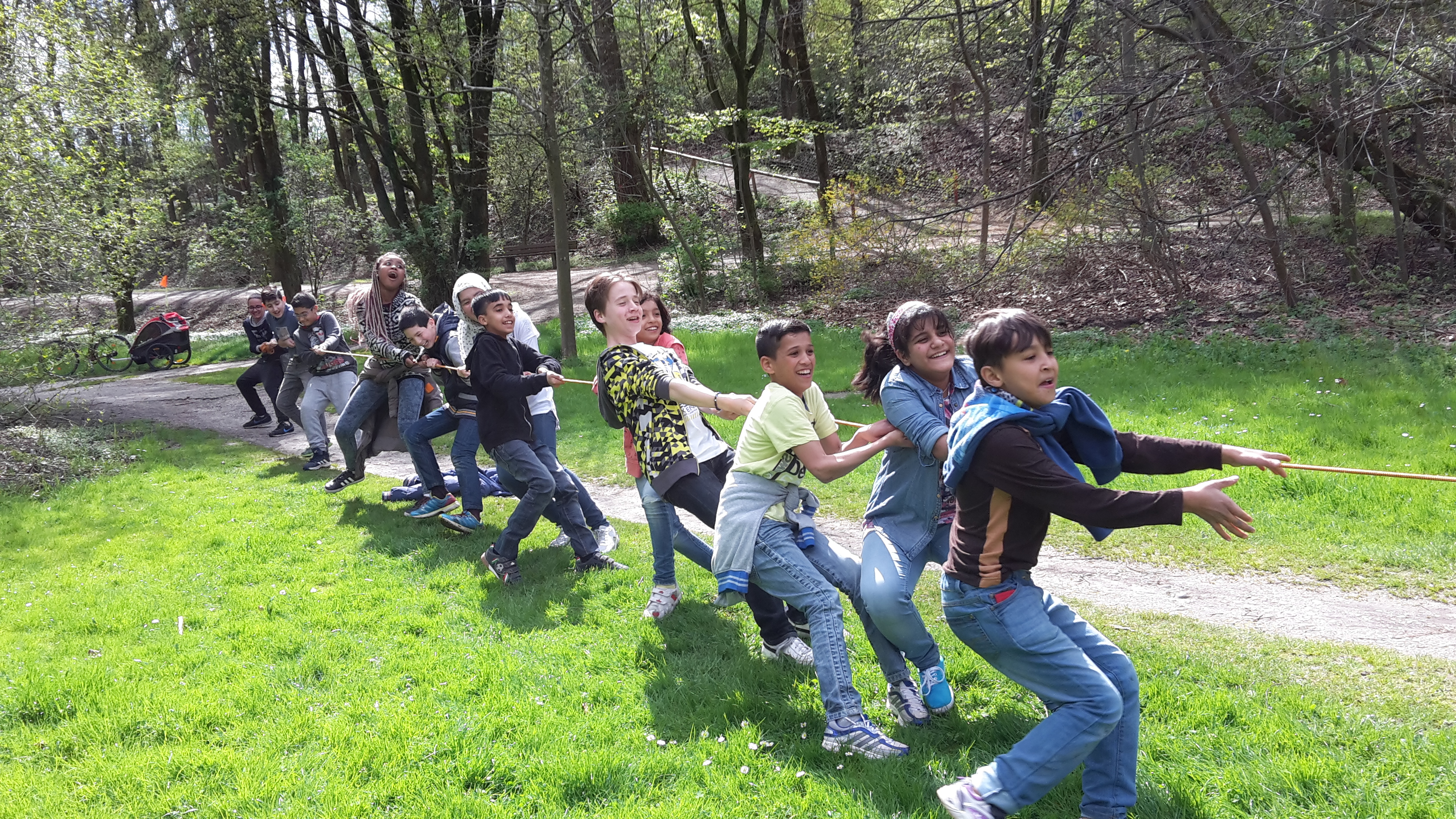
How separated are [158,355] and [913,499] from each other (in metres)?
22.8

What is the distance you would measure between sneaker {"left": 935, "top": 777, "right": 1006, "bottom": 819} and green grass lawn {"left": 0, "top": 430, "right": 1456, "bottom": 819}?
18cm


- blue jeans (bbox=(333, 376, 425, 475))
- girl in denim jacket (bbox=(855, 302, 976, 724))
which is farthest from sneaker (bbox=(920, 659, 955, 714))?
blue jeans (bbox=(333, 376, 425, 475))

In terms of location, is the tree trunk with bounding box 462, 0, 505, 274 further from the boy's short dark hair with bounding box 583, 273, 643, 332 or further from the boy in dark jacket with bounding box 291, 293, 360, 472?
the boy's short dark hair with bounding box 583, 273, 643, 332

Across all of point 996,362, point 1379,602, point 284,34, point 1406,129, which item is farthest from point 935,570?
point 284,34

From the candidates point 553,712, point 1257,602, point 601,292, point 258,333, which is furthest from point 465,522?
point 258,333

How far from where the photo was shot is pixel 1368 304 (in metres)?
12.4

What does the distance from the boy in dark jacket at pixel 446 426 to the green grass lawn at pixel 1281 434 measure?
216 cm

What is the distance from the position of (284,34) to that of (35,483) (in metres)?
14.3

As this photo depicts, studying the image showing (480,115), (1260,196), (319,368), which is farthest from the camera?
(480,115)

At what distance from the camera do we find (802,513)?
4.22 metres

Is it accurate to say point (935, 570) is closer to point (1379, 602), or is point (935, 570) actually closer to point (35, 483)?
point (1379, 602)

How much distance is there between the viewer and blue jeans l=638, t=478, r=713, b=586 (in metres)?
5.40

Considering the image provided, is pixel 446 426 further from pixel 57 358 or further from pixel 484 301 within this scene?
pixel 57 358

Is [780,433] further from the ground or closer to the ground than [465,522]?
further from the ground
